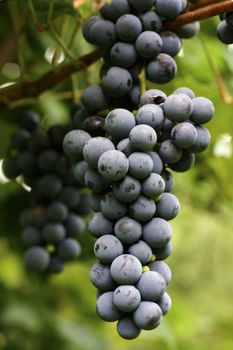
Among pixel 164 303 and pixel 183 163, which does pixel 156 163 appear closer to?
pixel 183 163

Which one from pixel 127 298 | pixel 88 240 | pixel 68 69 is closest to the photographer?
pixel 127 298

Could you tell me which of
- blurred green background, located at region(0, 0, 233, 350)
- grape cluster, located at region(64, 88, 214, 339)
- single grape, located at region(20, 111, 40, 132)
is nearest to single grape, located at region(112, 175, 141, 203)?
grape cluster, located at region(64, 88, 214, 339)

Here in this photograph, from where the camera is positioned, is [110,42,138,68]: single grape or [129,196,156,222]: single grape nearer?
[129,196,156,222]: single grape

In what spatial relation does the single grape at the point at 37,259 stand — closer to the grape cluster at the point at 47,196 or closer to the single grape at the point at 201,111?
the grape cluster at the point at 47,196

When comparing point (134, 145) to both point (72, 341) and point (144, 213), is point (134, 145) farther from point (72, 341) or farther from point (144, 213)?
point (72, 341)

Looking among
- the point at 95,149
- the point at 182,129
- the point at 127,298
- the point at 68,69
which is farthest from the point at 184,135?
the point at 68,69

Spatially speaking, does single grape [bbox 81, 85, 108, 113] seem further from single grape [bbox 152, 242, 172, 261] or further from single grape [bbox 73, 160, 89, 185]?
single grape [bbox 152, 242, 172, 261]

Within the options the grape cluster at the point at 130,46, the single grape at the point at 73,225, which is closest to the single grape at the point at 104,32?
the grape cluster at the point at 130,46
